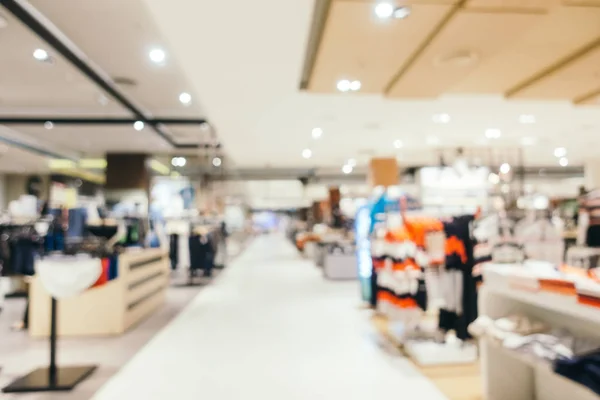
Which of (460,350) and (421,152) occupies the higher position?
(421,152)

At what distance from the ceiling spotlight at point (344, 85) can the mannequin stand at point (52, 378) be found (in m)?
4.17

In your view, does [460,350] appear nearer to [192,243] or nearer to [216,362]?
[216,362]

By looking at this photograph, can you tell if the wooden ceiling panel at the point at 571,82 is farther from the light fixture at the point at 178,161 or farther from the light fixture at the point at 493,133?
the light fixture at the point at 178,161

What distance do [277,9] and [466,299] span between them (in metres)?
3.08

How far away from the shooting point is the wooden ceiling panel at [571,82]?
199 inches

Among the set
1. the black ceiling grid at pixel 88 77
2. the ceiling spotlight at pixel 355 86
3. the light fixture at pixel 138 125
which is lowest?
the ceiling spotlight at pixel 355 86

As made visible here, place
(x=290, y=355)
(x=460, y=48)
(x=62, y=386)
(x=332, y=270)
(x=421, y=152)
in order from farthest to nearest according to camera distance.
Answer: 1. (x=421, y=152)
2. (x=332, y=270)
3. (x=460, y=48)
4. (x=290, y=355)
5. (x=62, y=386)

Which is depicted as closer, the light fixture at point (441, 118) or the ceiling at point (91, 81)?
the ceiling at point (91, 81)

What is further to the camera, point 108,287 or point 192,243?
point 192,243

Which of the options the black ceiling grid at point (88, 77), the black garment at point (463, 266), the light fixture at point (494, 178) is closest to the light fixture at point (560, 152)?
the light fixture at point (494, 178)

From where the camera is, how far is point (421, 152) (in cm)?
1248

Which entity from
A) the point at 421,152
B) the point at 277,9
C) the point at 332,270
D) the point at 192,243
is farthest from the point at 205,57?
the point at 421,152

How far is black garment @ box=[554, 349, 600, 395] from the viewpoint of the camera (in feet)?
6.30


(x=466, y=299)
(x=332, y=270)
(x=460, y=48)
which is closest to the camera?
(x=466, y=299)
